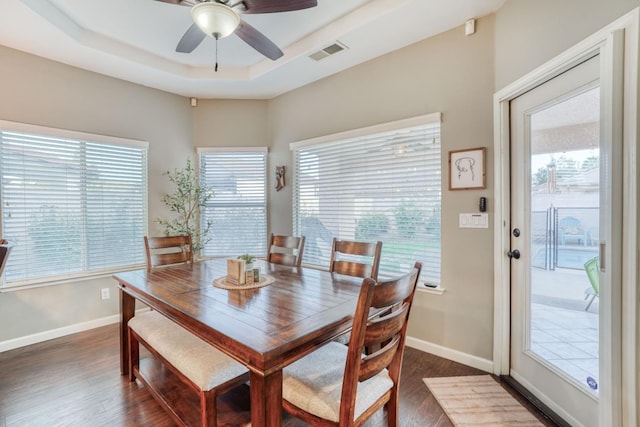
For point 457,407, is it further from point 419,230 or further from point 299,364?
point 419,230

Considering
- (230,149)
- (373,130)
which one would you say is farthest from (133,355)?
(373,130)

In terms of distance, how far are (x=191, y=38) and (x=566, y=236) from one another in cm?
291

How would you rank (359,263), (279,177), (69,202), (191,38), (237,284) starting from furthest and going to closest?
(279,177), (69,202), (359,263), (191,38), (237,284)

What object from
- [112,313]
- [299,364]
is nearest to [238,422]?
[299,364]

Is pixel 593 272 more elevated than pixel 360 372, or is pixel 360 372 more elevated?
pixel 593 272

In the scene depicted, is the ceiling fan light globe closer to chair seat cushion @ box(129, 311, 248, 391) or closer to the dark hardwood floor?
chair seat cushion @ box(129, 311, 248, 391)

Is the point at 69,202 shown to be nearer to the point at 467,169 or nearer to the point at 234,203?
the point at 234,203

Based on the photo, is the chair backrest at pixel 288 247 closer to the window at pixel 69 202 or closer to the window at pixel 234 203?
the window at pixel 234 203

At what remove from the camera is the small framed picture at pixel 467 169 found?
7.66 feet

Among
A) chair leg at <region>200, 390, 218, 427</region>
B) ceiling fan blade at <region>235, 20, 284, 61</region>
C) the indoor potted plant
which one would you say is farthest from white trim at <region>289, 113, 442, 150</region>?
chair leg at <region>200, 390, 218, 427</region>

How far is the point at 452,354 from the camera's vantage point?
2.51 meters

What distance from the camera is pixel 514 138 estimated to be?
217 cm

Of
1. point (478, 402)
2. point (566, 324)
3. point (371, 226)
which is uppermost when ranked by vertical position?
point (371, 226)

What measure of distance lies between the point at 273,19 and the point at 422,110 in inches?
61.3
